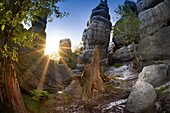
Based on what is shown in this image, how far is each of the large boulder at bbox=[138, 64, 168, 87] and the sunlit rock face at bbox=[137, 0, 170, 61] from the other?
986cm

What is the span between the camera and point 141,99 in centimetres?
1223

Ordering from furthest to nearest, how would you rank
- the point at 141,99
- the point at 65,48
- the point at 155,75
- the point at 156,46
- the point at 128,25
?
the point at 65,48, the point at 128,25, the point at 156,46, the point at 155,75, the point at 141,99

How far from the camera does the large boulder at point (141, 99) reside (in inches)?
471

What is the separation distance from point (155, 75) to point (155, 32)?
46.0 feet

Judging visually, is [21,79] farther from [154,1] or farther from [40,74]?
[154,1]

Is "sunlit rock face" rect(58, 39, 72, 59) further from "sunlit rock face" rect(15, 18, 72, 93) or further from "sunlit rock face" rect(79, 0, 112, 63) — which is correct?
"sunlit rock face" rect(15, 18, 72, 93)

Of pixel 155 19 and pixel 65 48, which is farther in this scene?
pixel 65 48

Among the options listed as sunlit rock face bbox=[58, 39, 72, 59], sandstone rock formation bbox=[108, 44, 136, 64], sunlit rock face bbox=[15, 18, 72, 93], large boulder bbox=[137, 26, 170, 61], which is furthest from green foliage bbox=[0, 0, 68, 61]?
sunlit rock face bbox=[58, 39, 72, 59]

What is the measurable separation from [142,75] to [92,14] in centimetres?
5005

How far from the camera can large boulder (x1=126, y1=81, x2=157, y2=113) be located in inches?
471

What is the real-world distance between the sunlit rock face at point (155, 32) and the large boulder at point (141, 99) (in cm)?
1416

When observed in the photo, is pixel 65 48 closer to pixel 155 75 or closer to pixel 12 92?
pixel 155 75

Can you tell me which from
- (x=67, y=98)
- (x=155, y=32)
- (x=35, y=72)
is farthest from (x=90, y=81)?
(x=155, y=32)

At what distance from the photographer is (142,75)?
653 inches
